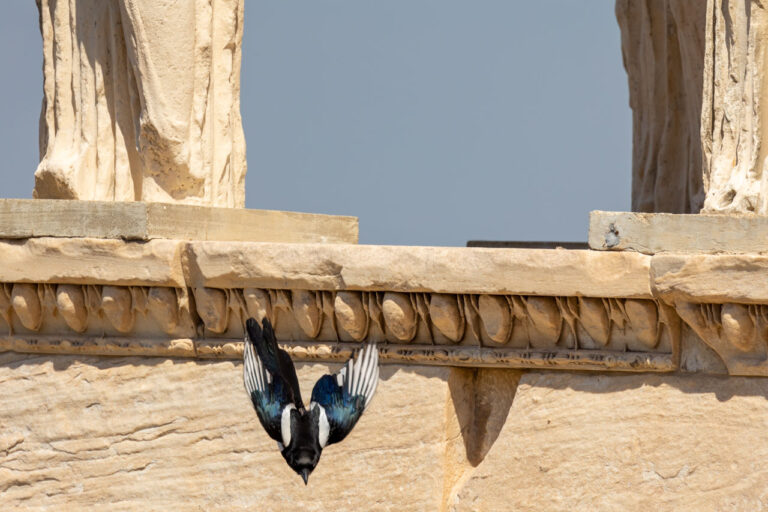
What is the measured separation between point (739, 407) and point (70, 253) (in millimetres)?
2171

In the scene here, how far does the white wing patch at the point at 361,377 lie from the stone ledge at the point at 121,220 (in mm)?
890

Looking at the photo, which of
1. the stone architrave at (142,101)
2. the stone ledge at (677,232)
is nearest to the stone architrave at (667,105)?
the stone ledge at (677,232)

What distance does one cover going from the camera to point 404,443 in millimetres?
5645

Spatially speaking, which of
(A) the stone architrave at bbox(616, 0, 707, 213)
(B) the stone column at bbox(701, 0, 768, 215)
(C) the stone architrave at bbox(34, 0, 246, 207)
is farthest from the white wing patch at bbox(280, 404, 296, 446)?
(A) the stone architrave at bbox(616, 0, 707, 213)

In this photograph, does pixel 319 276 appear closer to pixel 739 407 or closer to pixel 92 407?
pixel 92 407

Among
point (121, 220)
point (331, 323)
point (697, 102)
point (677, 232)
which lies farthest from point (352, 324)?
point (697, 102)

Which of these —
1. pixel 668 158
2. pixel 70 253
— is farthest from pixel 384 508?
pixel 668 158

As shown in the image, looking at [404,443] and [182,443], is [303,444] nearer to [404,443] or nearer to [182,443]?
[404,443]

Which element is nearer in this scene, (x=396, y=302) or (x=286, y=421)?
(x=286, y=421)

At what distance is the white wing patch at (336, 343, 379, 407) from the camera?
17.3ft

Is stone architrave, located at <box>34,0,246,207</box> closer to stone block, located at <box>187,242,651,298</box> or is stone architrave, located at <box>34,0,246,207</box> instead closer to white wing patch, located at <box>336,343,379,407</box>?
stone block, located at <box>187,242,651,298</box>

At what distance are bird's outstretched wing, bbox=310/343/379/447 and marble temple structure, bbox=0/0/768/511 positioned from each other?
0.35 meters

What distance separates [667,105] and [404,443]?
2.35 meters

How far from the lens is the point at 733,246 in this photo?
523 cm
